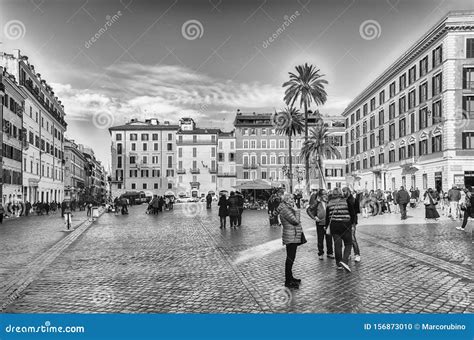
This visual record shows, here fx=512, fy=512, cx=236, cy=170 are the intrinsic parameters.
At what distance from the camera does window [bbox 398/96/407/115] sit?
2347 inches

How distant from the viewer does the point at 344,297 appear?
793 centimetres

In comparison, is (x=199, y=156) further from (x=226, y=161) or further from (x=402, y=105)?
(x=402, y=105)

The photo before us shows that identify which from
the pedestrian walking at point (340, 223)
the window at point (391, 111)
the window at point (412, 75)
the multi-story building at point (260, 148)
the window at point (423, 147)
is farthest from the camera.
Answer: the multi-story building at point (260, 148)

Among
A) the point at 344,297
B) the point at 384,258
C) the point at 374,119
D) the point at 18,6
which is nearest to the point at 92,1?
the point at 18,6

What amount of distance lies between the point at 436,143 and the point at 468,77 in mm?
6857

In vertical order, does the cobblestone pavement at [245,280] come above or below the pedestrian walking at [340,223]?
below

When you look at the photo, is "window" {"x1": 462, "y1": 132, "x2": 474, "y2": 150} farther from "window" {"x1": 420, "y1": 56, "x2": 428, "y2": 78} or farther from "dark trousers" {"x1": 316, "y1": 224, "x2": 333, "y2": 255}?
"dark trousers" {"x1": 316, "y1": 224, "x2": 333, "y2": 255}

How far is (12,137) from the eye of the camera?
46.0m

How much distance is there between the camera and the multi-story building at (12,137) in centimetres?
4334

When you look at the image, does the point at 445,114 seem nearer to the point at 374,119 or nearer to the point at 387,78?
the point at 387,78

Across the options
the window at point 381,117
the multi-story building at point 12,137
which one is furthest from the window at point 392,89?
the multi-story building at point 12,137

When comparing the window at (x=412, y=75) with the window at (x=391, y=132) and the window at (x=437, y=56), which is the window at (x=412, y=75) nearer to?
the window at (x=437, y=56)

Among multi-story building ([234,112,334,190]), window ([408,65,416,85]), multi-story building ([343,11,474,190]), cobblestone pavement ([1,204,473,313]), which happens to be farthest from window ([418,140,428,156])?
multi-story building ([234,112,334,190])

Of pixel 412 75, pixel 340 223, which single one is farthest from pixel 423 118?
pixel 340 223
